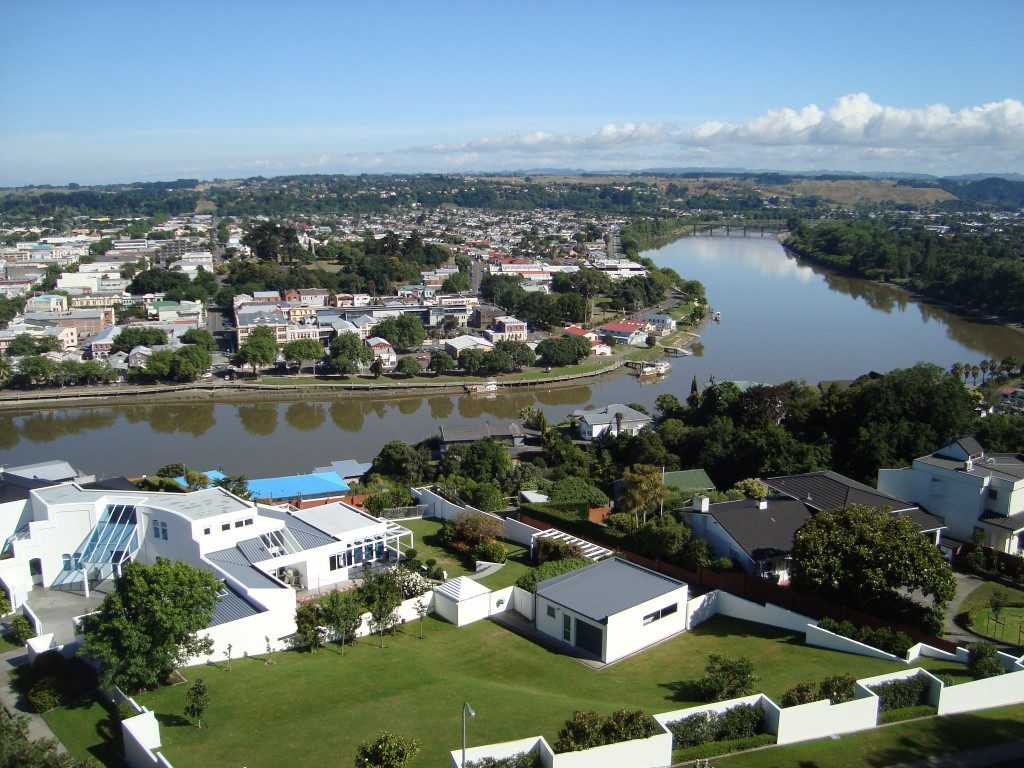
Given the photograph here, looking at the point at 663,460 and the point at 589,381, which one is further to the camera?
the point at 589,381

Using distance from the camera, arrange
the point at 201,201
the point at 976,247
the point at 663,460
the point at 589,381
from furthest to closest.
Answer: the point at 201,201 → the point at 976,247 → the point at 589,381 → the point at 663,460

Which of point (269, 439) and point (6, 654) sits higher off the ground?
point (6, 654)

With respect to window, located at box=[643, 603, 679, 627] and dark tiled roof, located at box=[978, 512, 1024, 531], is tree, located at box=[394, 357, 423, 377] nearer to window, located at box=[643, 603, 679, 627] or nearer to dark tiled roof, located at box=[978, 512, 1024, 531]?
dark tiled roof, located at box=[978, 512, 1024, 531]

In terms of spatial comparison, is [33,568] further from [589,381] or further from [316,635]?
[589,381]

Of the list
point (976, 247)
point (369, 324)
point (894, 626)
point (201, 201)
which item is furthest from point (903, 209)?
point (894, 626)

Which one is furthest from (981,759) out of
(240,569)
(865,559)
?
(240,569)

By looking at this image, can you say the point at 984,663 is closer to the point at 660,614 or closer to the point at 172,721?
the point at 660,614

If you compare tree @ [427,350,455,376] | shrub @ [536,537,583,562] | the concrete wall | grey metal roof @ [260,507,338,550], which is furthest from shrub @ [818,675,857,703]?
tree @ [427,350,455,376]

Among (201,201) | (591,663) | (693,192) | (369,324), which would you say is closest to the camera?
(591,663)
